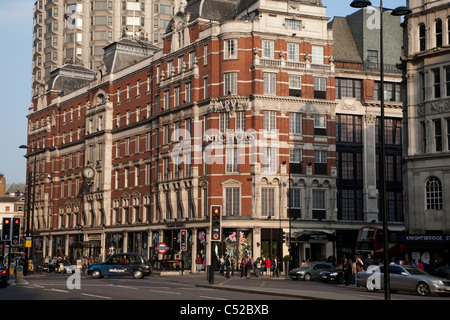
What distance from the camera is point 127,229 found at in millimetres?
79625

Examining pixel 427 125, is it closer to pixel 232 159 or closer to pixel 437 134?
pixel 437 134

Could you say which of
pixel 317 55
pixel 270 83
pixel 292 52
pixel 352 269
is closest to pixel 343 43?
pixel 317 55

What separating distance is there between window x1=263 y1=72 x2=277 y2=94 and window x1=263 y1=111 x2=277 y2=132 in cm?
207

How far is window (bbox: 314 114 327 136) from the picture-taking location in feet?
222

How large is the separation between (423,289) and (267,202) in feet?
103

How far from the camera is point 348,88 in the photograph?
2879 inches

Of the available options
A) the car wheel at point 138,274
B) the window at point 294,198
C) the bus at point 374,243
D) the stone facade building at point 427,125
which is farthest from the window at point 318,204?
the car wheel at point 138,274

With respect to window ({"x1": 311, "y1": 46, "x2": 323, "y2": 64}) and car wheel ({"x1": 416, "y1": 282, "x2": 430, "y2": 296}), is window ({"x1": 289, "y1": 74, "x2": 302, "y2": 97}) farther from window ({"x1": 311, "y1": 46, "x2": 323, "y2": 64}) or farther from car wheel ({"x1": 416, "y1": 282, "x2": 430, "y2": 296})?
car wheel ({"x1": 416, "y1": 282, "x2": 430, "y2": 296})

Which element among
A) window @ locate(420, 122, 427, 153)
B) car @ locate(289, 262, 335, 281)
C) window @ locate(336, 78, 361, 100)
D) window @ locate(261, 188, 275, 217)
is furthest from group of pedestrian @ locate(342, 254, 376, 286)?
window @ locate(336, 78, 361, 100)

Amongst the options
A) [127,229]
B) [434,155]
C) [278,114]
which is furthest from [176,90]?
[434,155]

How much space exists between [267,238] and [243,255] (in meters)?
2.75

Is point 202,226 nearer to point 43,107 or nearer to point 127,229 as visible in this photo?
point 127,229

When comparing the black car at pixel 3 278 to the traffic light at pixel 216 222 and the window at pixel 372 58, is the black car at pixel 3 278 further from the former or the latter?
the window at pixel 372 58

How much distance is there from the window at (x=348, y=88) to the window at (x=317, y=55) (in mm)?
4970
